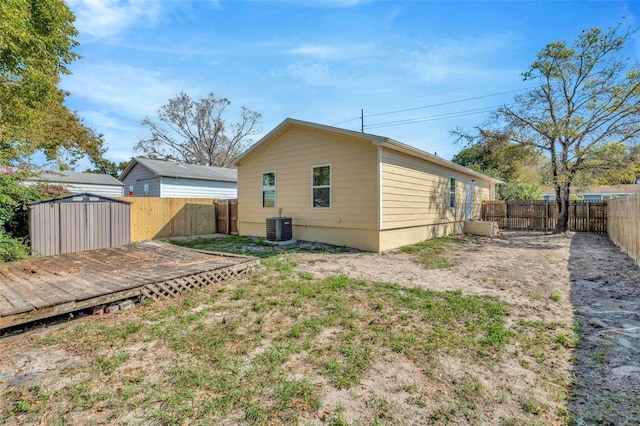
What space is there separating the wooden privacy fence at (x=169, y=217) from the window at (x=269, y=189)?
3502mm

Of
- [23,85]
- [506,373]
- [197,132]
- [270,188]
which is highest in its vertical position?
[197,132]

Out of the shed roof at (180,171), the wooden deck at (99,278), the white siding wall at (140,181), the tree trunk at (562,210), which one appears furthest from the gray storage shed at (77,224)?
the tree trunk at (562,210)

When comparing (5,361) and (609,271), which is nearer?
(5,361)

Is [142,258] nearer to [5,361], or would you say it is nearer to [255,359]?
[5,361]

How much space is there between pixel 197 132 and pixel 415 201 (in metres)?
26.2

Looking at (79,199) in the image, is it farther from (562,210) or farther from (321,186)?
(562,210)

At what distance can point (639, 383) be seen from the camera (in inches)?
94.7

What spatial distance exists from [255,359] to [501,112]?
15.1 meters

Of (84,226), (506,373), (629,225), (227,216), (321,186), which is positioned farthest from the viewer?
(227,216)

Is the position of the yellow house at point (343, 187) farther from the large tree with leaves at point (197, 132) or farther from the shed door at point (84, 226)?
the large tree with leaves at point (197, 132)

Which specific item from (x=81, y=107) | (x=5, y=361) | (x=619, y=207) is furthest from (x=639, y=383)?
(x=81, y=107)

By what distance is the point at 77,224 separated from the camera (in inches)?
309

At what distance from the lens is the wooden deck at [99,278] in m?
3.56

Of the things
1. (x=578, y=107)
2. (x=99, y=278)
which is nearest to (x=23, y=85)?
(x=99, y=278)
